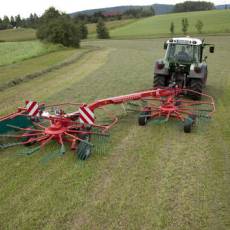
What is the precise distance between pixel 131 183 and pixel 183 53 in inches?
251

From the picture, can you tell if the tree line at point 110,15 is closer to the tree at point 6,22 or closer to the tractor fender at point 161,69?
the tree at point 6,22

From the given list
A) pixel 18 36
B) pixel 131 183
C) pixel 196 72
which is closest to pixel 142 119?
pixel 131 183

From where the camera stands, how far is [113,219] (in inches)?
162

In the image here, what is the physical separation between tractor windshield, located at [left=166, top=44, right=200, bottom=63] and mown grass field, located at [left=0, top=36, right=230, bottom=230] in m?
2.87

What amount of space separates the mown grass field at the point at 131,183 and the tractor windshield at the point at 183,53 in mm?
2869

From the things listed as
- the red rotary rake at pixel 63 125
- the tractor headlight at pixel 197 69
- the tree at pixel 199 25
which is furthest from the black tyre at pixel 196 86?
the tree at pixel 199 25

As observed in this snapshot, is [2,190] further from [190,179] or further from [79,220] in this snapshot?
[190,179]

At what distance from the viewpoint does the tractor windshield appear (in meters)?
10.2

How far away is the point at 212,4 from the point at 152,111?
132363 mm

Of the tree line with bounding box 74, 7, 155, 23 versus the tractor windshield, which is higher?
the tractor windshield

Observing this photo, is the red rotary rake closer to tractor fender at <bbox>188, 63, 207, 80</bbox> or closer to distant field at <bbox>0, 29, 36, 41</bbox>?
tractor fender at <bbox>188, 63, 207, 80</bbox>

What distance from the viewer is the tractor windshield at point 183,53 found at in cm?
1016

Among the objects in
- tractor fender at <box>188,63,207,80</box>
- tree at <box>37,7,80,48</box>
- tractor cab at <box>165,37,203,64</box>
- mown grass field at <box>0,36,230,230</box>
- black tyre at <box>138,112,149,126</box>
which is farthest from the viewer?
tree at <box>37,7,80,48</box>

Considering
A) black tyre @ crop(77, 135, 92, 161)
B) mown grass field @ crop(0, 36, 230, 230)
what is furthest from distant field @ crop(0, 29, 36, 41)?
black tyre @ crop(77, 135, 92, 161)
